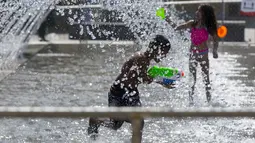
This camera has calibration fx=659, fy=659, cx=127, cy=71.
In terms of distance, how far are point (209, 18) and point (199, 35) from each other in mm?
292

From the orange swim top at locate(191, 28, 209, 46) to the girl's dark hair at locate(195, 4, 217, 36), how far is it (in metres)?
0.08

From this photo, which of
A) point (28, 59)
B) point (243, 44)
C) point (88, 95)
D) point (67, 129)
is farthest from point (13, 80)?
point (243, 44)

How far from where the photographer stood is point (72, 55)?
15344 mm

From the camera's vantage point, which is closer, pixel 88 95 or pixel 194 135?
pixel 194 135

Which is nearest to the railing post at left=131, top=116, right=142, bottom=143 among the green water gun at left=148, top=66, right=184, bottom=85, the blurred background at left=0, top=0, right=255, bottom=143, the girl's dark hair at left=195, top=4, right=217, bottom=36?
the blurred background at left=0, top=0, right=255, bottom=143

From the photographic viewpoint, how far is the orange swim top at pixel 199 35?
32.0 ft

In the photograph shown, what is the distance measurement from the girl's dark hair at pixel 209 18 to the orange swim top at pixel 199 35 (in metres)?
0.08

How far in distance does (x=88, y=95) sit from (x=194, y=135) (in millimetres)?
3256

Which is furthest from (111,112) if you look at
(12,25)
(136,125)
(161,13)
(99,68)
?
(12,25)

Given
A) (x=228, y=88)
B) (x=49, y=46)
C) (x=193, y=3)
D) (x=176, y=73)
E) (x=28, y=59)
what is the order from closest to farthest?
(x=176, y=73), (x=228, y=88), (x=28, y=59), (x=49, y=46), (x=193, y=3)

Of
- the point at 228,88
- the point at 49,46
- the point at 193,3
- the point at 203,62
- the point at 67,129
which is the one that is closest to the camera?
the point at 67,129

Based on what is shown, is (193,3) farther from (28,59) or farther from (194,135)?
(194,135)

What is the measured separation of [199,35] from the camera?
32.0 feet

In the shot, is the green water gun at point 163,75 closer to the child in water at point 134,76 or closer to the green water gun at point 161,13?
the child in water at point 134,76
